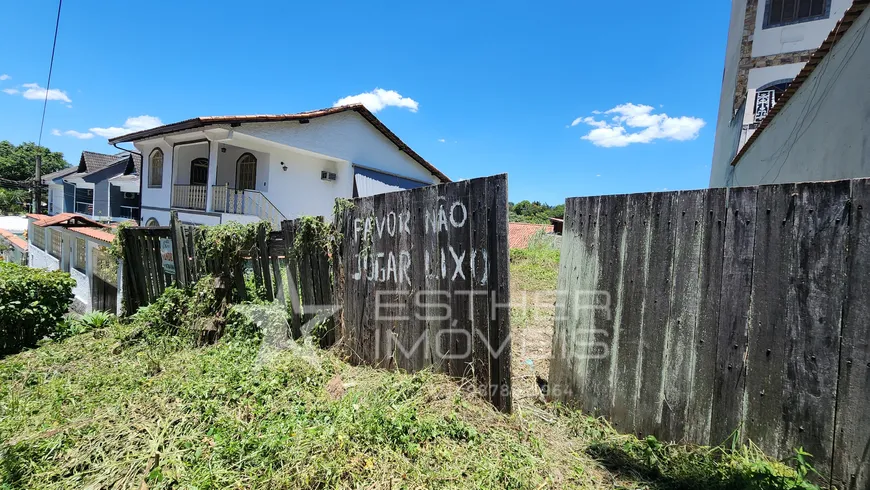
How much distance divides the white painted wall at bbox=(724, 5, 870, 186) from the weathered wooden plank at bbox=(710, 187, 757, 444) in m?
2.05

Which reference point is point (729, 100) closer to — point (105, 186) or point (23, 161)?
point (105, 186)

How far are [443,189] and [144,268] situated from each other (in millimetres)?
5191

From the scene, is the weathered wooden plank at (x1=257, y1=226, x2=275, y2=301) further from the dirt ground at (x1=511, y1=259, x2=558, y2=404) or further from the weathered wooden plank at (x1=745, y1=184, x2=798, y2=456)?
the weathered wooden plank at (x1=745, y1=184, x2=798, y2=456)

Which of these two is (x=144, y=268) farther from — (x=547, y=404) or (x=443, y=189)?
(x=547, y=404)

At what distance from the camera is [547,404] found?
2768mm

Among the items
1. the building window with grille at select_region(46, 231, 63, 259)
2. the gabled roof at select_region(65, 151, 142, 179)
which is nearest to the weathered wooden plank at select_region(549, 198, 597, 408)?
the building window with grille at select_region(46, 231, 63, 259)

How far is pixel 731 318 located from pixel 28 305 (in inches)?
291

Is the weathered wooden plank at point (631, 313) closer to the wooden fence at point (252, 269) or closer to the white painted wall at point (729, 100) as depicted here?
the wooden fence at point (252, 269)

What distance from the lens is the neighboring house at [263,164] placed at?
39.4 feet

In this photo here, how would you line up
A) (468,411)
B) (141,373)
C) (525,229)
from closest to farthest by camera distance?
1. (468,411)
2. (141,373)
3. (525,229)

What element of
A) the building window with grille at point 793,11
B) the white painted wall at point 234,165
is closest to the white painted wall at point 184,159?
the white painted wall at point 234,165

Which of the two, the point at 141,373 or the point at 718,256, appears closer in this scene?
the point at 718,256

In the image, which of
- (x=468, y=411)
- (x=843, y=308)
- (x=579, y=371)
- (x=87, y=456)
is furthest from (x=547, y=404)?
(x=87, y=456)

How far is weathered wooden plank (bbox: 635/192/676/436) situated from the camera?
2281 millimetres
